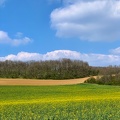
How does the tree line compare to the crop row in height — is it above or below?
above

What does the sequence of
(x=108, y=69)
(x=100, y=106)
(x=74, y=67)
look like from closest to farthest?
(x=100, y=106)
(x=108, y=69)
(x=74, y=67)

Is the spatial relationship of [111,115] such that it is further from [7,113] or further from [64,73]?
[64,73]

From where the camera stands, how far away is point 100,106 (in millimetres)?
18547

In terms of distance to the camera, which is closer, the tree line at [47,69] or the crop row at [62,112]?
the crop row at [62,112]

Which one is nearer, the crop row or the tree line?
the crop row

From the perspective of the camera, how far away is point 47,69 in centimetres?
A: 8738

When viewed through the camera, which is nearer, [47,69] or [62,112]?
[62,112]

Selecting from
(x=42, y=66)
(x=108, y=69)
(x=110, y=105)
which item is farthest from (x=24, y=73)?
(x=110, y=105)

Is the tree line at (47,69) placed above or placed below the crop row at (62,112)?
above

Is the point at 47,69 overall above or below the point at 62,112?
above

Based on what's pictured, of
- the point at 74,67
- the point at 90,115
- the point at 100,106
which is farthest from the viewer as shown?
the point at 74,67

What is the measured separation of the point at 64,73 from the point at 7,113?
230ft

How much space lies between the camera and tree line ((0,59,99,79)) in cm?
8412

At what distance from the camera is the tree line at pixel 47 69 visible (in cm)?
8412
